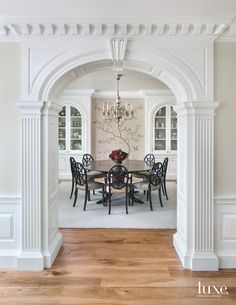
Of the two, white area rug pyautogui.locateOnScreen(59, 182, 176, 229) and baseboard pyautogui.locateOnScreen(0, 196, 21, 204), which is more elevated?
baseboard pyautogui.locateOnScreen(0, 196, 21, 204)

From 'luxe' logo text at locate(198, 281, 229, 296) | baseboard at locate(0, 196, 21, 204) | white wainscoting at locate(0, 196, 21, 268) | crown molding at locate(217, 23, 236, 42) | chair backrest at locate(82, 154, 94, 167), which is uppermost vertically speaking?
crown molding at locate(217, 23, 236, 42)

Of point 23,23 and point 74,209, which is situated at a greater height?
point 23,23

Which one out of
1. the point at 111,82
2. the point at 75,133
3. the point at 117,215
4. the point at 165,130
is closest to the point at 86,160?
the point at 75,133

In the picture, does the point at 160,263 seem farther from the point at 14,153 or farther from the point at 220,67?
the point at 220,67

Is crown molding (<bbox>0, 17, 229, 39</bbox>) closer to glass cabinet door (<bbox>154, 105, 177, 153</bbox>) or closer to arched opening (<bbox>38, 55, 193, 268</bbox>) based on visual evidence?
arched opening (<bbox>38, 55, 193, 268</bbox>)

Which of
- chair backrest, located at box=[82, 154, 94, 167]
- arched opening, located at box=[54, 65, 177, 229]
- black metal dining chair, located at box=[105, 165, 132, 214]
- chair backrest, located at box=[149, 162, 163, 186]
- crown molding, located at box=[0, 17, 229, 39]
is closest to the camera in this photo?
crown molding, located at box=[0, 17, 229, 39]

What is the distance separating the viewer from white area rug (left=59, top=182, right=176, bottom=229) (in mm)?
4477

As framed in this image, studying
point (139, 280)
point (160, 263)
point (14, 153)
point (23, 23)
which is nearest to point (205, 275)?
point (160, 263)

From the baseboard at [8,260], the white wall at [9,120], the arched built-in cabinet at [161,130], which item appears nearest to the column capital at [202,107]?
the white wall at [9,120]

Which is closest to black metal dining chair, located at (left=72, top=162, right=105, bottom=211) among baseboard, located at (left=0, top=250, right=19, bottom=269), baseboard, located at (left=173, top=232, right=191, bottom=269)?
baseboard, located at (left=173, top=232, right=191, bottom=269)

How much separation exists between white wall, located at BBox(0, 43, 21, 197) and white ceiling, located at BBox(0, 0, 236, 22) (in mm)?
445

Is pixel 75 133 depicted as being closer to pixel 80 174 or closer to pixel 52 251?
pixel 80 174

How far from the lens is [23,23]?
2811 millimetres

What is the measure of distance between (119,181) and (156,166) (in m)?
0.85
